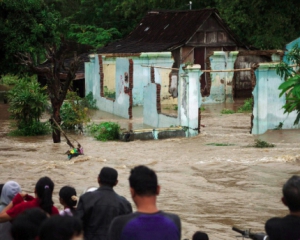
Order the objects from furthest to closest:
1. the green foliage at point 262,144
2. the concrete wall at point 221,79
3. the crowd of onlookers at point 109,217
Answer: the concrete wall at point 221,79 < the green foliage at point 262,144 < the crowd of onlookers at point 109,217

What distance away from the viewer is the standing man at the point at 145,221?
4.36 m

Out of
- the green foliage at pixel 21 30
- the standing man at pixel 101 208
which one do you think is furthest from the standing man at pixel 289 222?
the green foliage at pixel 21 30

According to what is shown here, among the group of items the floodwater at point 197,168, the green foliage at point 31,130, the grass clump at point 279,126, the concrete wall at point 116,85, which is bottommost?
the floodwater at point 197,168

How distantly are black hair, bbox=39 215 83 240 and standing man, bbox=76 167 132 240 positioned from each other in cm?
176

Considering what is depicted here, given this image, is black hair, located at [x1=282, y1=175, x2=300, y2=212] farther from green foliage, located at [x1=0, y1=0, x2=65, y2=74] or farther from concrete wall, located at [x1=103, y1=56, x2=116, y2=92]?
concrete wall, located at [x1=103, y1=56, x2=116, y2=92]

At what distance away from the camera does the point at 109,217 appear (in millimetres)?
5875

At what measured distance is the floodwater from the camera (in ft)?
37.8

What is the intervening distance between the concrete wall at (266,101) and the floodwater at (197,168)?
35 centimetres

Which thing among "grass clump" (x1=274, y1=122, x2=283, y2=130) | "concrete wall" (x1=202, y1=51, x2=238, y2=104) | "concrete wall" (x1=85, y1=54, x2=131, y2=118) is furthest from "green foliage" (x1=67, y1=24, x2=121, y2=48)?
"grass clump" (x1=274, y1=122, x2=283, y2=130)

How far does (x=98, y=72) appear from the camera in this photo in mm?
32406

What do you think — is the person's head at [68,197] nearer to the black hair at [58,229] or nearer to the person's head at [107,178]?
the person's head at [107,178]

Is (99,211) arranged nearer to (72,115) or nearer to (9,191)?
(9,191)

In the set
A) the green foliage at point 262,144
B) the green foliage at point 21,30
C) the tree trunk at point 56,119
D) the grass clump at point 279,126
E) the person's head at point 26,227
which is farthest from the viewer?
the grass clump at point 279,126

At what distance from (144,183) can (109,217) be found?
132 cm
